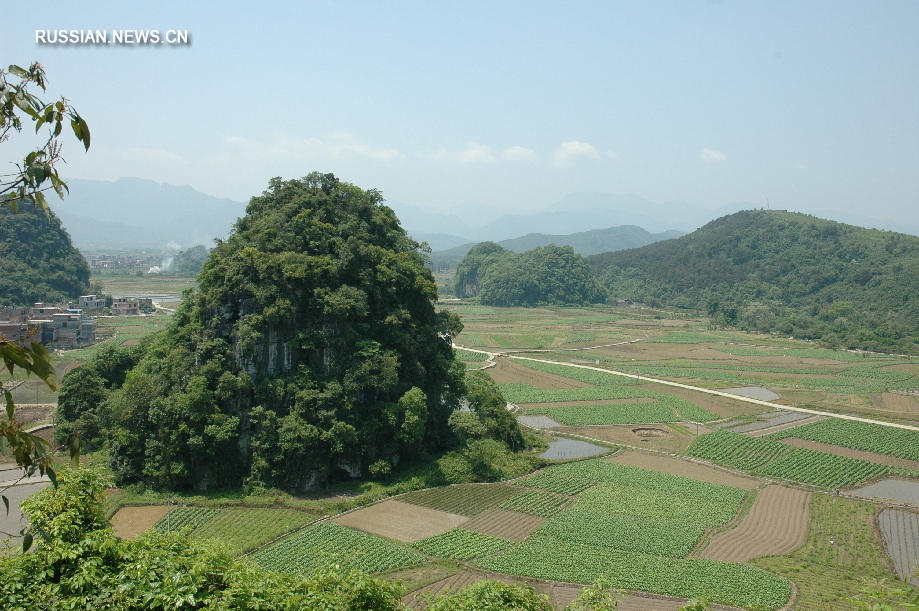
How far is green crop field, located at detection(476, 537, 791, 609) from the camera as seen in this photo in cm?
1975

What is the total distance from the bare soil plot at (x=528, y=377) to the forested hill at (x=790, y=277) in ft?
155

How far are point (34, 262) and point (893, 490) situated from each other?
301ft

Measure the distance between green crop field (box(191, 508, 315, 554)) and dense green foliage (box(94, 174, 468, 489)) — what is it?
2.19 meters

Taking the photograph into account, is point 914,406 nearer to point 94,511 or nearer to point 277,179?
point 277,179

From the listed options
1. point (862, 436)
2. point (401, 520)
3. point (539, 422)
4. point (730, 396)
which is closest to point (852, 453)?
point (862, 436)

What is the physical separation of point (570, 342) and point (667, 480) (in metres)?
47.8

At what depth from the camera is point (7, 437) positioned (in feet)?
15.7

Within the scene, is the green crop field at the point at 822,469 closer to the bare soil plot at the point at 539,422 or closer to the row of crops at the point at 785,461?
the row of crops at the point at 785,461

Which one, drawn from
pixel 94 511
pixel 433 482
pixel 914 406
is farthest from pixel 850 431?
pixel 94 511

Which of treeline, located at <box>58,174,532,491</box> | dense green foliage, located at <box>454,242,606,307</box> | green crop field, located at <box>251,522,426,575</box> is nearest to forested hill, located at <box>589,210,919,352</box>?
dense green foliage, located at <box>454,242,606,307</box>

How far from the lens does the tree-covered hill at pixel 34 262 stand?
77125mm

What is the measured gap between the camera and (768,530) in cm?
2542

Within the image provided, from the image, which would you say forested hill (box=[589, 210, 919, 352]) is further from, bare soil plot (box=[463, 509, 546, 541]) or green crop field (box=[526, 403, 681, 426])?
bare soil plot (box=[463, 509, 546, 541])

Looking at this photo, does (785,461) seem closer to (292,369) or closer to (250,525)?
(292,369)
